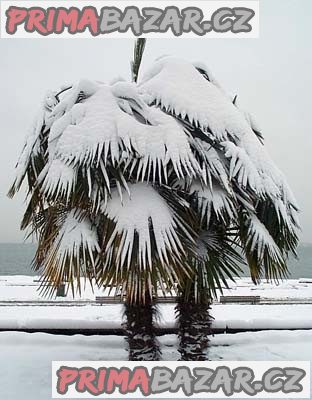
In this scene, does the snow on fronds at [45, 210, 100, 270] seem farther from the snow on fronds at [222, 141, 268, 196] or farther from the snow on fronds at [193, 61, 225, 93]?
the snow on fronds at [193, 61, 225, 93]

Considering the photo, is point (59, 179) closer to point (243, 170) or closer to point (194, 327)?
point (243, 170)

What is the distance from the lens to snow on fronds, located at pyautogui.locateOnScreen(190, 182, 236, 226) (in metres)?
3.28

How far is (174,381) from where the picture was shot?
11.0 ft

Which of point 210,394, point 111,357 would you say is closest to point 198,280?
point 210,394

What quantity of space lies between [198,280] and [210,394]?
0.87 metres

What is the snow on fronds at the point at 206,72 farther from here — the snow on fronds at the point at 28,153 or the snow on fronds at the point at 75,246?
the snow on fronds at the point at 75,246

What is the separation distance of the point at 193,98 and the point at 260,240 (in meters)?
1.25

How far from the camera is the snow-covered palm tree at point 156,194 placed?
3.06 m

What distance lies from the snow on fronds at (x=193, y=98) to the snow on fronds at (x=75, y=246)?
1139 millimetres

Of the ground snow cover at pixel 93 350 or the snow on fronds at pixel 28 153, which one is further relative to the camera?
the ground snow cover at pixel 93 350

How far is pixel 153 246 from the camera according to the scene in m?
3.01

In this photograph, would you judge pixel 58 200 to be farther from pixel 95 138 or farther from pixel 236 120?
pixel 236 120

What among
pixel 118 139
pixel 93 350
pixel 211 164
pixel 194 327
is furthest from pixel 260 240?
pixel 93 350

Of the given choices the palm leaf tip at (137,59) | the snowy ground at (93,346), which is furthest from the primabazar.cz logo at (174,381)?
the palm leaf tip at (137,59)
